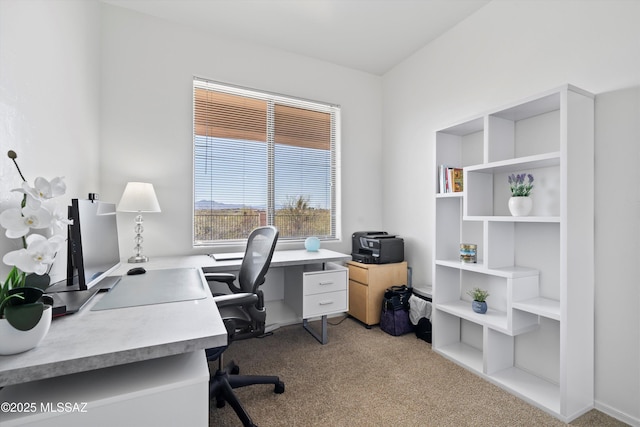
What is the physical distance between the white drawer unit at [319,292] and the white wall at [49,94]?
1.65m

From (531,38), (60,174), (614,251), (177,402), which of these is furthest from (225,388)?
(531,38)

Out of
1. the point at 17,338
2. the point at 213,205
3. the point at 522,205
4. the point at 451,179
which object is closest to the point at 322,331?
the point at 213,205

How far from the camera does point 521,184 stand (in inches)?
79.2

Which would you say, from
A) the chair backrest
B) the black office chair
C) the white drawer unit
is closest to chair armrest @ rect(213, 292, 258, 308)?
the black office chair

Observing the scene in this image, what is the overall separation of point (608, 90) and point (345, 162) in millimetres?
2230

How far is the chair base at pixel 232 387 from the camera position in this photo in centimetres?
154

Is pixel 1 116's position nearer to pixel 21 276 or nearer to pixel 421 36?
pixel 21 276

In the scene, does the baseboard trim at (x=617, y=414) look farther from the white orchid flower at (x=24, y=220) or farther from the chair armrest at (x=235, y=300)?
the white orchid flower at (x=24, y=220)

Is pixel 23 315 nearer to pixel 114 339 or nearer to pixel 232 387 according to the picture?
pixel 114 339

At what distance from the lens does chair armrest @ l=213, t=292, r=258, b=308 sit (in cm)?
155

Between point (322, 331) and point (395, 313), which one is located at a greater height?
point (395, 313)

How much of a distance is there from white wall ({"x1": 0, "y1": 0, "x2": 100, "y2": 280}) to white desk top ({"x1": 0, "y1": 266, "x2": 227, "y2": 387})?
0.49 m

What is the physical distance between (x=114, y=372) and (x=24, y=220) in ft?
1.71

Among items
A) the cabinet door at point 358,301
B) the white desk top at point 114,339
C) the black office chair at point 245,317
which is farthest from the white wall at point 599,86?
the white desk top at point 114,339
